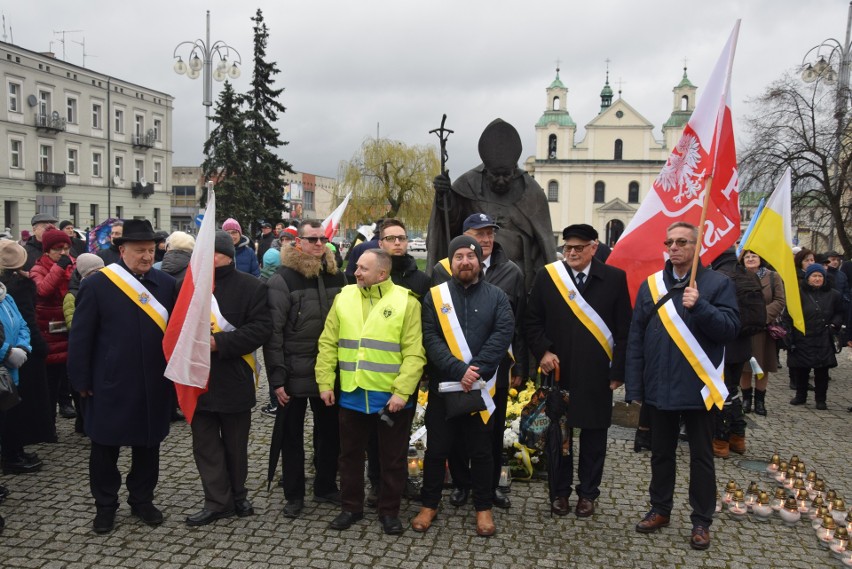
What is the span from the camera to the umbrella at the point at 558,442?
17.8 ft

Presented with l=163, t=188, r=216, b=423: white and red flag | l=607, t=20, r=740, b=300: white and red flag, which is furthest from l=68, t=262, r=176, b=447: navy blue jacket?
l=607, t=20, r=740, b=300: white and red flag

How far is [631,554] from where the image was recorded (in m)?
4.87

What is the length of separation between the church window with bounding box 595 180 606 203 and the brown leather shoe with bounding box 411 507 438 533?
84.4 meters

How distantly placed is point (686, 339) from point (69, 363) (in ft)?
13.9

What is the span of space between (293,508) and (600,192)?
85.1 m

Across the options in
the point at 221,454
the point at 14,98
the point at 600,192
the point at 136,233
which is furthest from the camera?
the point at 600,192

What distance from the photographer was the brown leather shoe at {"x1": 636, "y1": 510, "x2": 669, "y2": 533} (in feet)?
17.1

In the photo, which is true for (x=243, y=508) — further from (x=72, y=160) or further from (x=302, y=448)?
(x=72, y=160)

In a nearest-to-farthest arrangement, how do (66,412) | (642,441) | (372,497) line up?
1. (372,497)
2. (642,441)
3. (66,412)

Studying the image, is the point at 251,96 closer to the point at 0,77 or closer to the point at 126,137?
the point at 0,77

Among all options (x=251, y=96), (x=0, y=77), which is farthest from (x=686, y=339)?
(x=0, y=77)

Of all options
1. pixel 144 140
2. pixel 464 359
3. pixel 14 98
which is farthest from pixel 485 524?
pixel 144 140

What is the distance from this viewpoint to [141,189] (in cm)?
5497

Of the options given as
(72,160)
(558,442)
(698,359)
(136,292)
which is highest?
(72,160)
